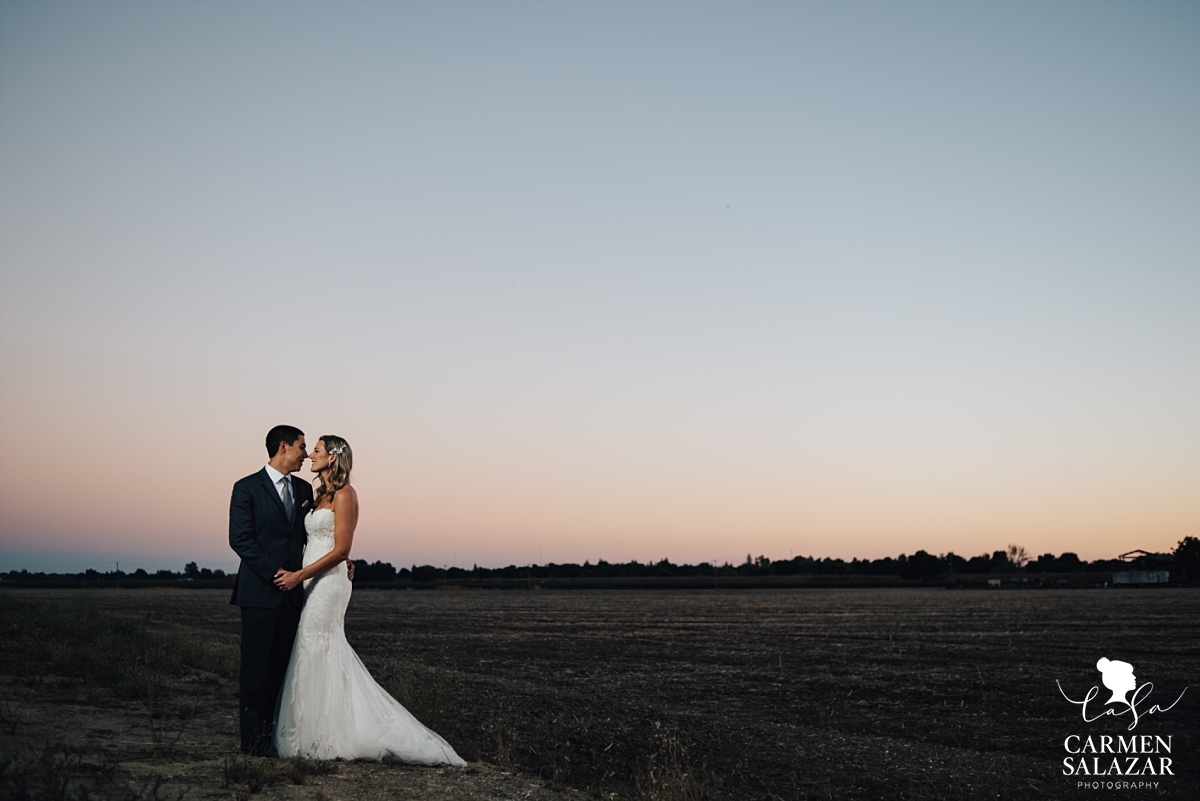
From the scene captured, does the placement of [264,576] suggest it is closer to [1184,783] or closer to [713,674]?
[1184,783]

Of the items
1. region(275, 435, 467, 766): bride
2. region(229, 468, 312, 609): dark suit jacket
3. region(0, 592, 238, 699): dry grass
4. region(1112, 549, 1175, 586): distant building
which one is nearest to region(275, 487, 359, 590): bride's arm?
region(275, 435, 467, 766): bride

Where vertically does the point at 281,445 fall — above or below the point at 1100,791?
above

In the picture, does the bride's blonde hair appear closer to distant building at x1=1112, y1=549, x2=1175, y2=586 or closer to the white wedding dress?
the white wedding dress

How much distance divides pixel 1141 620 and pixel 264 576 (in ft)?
140

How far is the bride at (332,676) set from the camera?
7.34 meters

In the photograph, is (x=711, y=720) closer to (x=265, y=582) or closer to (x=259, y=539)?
(x=265, y=582)

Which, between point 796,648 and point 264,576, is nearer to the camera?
point 264,576

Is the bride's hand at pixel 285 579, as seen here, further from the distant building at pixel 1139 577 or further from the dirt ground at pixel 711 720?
the distant building at pixel 1139 577

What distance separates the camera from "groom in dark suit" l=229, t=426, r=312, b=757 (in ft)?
24.0

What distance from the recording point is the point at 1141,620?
3884cm

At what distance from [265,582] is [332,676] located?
100cm

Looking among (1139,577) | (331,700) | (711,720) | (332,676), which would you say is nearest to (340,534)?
(332,676)

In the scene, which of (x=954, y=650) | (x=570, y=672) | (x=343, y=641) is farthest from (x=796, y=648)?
(x=343, y=641)

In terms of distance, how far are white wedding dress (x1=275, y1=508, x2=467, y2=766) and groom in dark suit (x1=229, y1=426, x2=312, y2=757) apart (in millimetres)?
143
